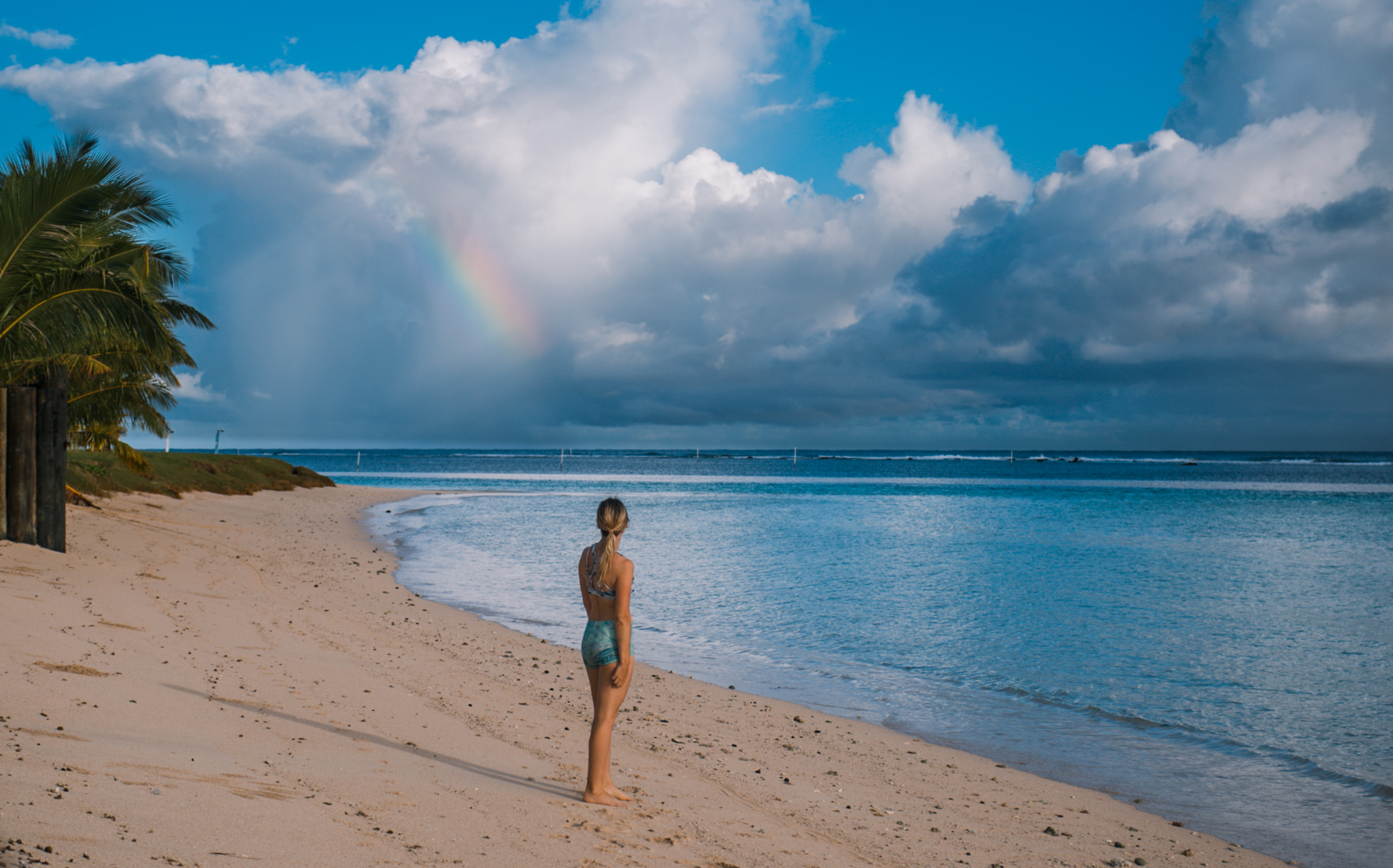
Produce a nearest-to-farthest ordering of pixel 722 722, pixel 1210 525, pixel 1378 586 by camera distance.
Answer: pixel 722 722, pixel 1378 586, pixel 1210 525

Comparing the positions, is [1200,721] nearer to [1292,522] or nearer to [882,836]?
[882,836]

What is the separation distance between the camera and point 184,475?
134 ft

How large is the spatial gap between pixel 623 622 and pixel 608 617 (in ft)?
0.38

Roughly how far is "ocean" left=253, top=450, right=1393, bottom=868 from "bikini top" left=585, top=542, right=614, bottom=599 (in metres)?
5.36

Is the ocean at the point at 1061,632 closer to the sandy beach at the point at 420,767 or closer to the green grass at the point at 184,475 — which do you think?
the sandy beach at the point at 420,767

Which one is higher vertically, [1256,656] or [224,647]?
[224,647]

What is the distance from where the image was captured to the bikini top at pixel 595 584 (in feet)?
17.8

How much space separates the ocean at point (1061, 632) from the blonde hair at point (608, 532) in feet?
17.9

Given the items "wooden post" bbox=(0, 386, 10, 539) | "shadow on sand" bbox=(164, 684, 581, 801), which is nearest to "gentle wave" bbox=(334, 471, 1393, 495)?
"wooden post" bbox=(0, 386, 10, 539)

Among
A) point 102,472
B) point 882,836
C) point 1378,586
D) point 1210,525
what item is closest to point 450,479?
point 102,472

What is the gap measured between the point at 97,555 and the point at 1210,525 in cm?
4423

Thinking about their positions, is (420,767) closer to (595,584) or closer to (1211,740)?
(595,584)

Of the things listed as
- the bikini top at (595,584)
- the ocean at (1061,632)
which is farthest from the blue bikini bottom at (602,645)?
the ocean at (1061,632)

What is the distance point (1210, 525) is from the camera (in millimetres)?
39562
